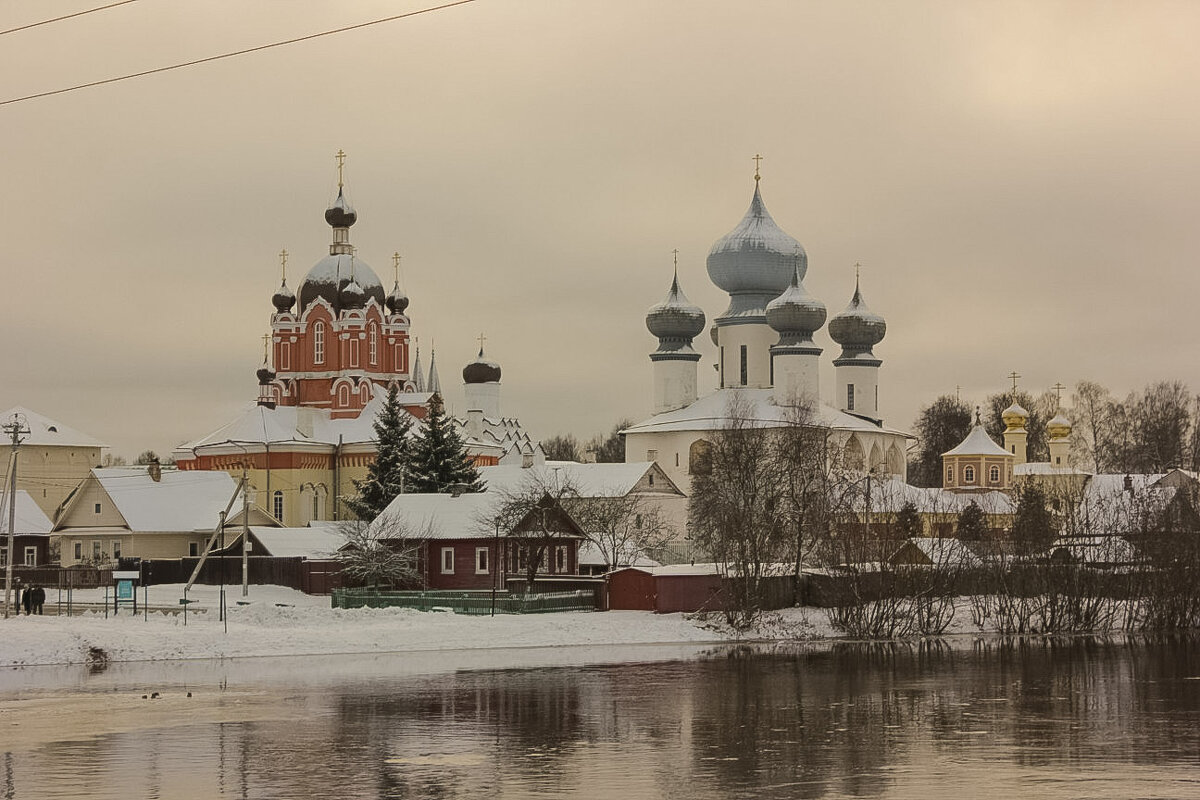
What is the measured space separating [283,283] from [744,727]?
70458 millimetres

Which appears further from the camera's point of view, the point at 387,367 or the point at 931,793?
the point at 387,367

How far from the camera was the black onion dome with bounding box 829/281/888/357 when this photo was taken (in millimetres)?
94000

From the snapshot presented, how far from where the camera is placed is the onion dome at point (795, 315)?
3273 inches

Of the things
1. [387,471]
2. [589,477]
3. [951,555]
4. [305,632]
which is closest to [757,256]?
[589,477]

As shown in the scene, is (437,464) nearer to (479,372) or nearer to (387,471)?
(387,471)

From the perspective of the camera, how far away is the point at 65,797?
59.2 ft

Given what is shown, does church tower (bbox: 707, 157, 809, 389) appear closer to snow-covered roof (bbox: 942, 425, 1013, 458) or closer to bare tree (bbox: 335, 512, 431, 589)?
snow-covered roof (bbox: 942, 425, 1013, 458)

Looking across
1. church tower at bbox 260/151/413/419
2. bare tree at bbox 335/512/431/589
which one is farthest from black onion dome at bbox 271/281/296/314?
bare tree at bbox 335/512/431/589

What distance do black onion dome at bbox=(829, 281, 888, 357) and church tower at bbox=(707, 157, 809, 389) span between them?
23.6ft

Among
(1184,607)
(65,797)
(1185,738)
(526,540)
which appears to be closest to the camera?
(65,797)

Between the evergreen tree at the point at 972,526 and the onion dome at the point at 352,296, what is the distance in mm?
32725

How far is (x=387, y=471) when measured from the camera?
6619 cm

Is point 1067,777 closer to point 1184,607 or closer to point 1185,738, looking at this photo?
point 1185,738

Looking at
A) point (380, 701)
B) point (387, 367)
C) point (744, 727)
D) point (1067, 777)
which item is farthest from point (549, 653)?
point (387, 367)
